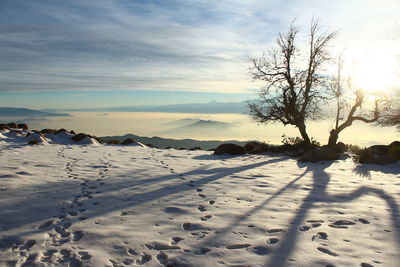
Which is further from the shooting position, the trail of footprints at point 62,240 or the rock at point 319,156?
the rock at point 319,156

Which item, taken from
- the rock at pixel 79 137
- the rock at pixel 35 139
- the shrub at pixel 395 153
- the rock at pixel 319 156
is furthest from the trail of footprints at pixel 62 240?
the rock at pixel 79 137

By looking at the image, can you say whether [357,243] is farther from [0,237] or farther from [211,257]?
[0,237]

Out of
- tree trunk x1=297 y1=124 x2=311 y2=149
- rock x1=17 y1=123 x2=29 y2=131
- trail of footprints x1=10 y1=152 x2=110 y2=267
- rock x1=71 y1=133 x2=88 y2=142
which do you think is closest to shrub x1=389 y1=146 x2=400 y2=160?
tree trunk x1=297 y1=124 x2=311 y2=149

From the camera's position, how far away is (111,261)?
359 cm

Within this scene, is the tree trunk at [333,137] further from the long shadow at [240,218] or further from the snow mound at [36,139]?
the snow mound at [36,139]

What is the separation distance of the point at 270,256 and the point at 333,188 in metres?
4.52

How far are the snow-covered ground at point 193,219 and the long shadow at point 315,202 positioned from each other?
0.02m

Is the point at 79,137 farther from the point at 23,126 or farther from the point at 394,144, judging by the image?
the point at 394,144

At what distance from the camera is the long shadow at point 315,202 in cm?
377

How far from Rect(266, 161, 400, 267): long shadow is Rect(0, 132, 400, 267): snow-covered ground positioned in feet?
0.07

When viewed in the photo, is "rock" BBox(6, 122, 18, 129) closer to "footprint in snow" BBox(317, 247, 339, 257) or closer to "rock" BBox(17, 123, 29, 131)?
"rock" BBox(17, 123, 29, 131)

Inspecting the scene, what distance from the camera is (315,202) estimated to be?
6.18m

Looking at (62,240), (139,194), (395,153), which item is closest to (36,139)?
(139,194)

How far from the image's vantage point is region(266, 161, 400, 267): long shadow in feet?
12.4
